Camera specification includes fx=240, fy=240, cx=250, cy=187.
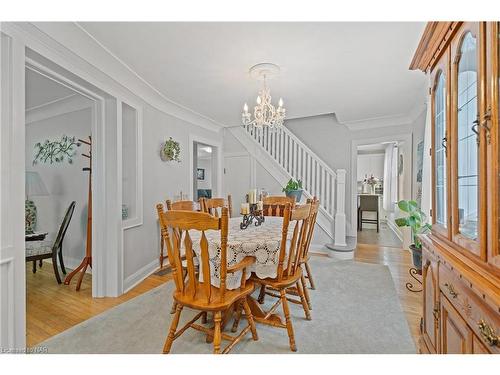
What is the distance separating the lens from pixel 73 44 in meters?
1.95

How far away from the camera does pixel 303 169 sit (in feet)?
14.7

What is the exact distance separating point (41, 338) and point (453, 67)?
122 inches

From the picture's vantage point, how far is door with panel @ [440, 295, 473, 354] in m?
0.90

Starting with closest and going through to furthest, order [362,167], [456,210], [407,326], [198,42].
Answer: [456,210], [407,326], [198,42], [362,167]

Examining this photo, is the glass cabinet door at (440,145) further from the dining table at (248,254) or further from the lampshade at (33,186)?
the lampshade at (33,186)

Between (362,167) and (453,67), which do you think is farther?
(362,167)

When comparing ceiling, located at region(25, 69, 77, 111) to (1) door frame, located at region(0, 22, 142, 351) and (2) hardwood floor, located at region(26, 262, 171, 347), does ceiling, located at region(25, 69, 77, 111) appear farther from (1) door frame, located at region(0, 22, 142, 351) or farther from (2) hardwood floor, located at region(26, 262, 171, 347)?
(2) hardwood floor, located at region(26, 262, 171, 347)

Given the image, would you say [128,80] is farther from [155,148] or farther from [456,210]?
[456,210]

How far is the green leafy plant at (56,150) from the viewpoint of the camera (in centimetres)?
332

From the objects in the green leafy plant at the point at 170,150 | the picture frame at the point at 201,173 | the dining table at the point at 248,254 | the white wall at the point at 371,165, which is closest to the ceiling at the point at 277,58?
the green leafy plant at the point at 170,150

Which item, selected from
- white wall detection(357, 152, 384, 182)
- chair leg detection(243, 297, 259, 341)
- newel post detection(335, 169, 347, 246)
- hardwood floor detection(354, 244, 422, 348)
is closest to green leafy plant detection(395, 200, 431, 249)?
hardwood floor detection(354, 244, 422, 348)

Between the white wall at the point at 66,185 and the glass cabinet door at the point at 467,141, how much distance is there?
12.3ft

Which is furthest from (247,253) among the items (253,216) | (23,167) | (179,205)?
(23,167)

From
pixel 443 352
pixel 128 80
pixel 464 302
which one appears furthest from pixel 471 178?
pixel 128 80
